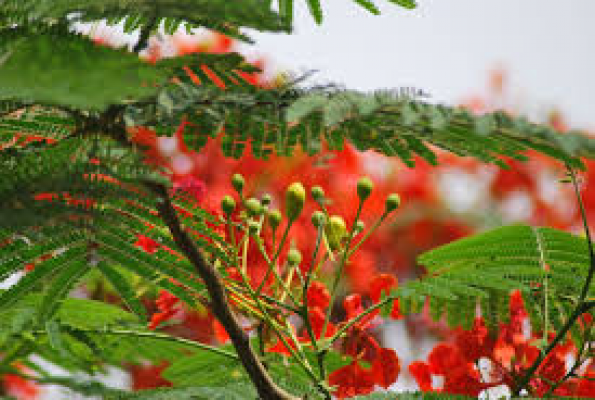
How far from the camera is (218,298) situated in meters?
0.80

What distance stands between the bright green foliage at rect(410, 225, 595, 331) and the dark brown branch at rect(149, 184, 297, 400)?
395mm

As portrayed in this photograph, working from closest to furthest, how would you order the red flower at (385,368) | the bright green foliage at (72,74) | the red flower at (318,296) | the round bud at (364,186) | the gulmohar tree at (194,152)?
the bright green foliage at (72,74) → the gulmohar tree at (194,152) → the round bud at (364,186) → the red flower at (385,368) → the red flower at (318,296)

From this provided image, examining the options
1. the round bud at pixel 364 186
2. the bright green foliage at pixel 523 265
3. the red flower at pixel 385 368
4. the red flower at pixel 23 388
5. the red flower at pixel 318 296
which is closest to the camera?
the round bud at pixel 364 186

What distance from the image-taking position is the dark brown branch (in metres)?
0.77

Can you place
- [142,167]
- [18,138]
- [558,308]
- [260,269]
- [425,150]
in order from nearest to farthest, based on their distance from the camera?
[142,167] → [425,150] → [18,138] → [558,308] → [260,269]

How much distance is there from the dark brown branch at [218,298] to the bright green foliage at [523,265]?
1.30 ft

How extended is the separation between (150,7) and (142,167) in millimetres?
163

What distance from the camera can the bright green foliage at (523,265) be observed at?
3.84ft

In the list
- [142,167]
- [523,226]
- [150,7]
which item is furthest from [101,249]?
[523,226]

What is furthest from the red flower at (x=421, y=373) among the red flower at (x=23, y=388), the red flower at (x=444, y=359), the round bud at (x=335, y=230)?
the red flower at (x=23, y=388)

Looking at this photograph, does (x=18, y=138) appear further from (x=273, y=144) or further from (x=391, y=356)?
(x=391, y=356)

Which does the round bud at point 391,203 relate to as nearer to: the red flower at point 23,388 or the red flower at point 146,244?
the red flower at point 146,244

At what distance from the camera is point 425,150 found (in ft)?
2.77

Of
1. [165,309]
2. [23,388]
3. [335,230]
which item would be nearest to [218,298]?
[335,230]
